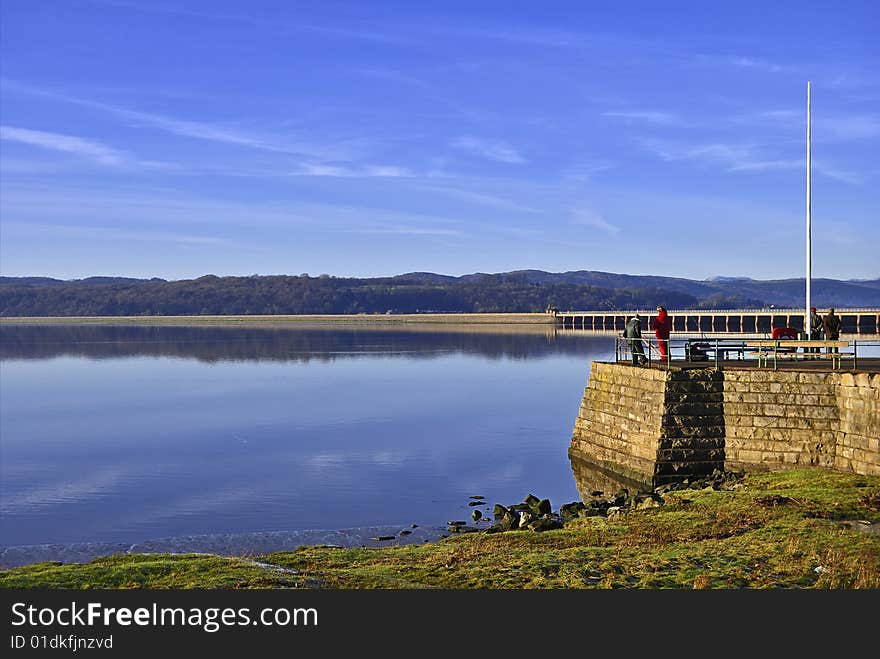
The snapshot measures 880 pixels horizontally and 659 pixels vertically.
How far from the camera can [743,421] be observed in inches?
1000

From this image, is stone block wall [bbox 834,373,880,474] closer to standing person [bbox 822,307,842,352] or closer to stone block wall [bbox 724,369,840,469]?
stone block wall [bbox 724,369,840,469]

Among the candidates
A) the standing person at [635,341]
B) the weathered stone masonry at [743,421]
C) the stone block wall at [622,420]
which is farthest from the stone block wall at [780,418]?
the standing person at [635,341]

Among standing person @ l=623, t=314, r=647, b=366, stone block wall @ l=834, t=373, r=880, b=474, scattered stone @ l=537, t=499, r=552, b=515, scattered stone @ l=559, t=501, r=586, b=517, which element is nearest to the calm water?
scattered stone @ l=537, t=499, r=552, b=515

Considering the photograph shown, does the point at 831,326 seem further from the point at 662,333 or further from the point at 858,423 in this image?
the point at 858,423

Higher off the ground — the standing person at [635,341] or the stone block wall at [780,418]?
the standing person at [635,341]

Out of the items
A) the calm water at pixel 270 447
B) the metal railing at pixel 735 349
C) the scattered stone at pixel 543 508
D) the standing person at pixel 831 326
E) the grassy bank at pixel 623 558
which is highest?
the standing person at pixel 831 326

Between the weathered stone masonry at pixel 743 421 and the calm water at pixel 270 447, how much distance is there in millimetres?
3338

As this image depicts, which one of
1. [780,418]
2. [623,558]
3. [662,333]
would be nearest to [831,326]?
[662,333]

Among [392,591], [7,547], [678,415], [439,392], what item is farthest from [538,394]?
[392,591]

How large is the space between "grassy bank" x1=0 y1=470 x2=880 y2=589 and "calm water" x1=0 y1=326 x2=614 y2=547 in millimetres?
7332

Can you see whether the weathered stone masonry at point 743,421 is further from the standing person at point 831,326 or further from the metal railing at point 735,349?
the standing person at point 831,326

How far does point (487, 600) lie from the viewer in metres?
11.7

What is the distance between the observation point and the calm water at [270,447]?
26.8 metres

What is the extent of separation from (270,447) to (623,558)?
27170 millimetres
